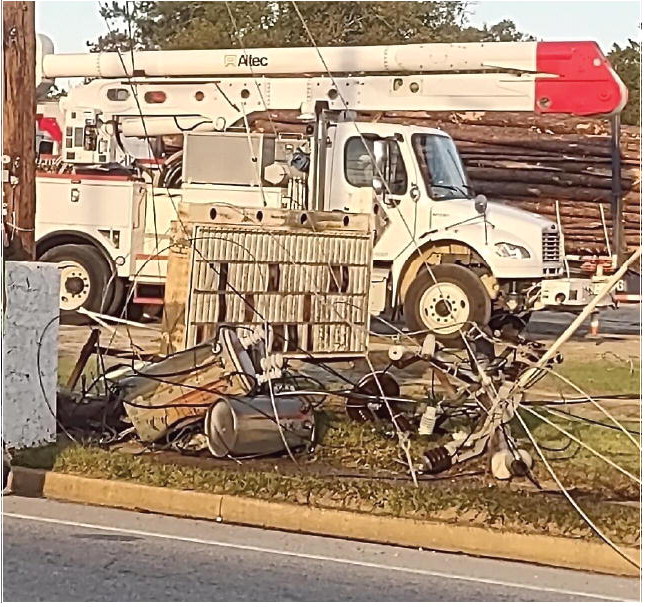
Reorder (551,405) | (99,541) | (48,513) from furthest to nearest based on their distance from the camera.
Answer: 1. (551,405)
2. (48,513)
3. (99,541)

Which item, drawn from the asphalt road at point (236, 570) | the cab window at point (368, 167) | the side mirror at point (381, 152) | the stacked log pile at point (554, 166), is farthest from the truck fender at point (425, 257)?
the asphalt road at point (236, 570)

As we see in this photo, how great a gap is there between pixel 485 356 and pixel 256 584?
3528 mm

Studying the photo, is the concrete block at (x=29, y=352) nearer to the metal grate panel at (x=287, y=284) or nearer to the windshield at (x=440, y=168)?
the metal grate panel at (x=287, y=284)

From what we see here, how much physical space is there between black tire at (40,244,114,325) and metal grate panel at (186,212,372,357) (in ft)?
19.0

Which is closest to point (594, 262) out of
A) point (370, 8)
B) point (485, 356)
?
point (485, 356)

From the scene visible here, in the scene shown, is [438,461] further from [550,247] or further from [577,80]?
[550,247]

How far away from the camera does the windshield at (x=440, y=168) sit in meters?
17.4

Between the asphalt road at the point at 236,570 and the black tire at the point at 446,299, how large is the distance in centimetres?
828

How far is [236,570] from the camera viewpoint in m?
7.77

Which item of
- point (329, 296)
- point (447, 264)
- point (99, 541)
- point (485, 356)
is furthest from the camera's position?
point (447, 264)

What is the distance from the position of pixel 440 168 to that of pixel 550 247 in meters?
1.68

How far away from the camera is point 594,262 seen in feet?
64.5

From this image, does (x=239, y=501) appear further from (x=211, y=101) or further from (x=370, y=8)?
(x=370, y=8)

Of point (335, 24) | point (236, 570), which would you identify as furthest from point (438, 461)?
point (335, 24)
